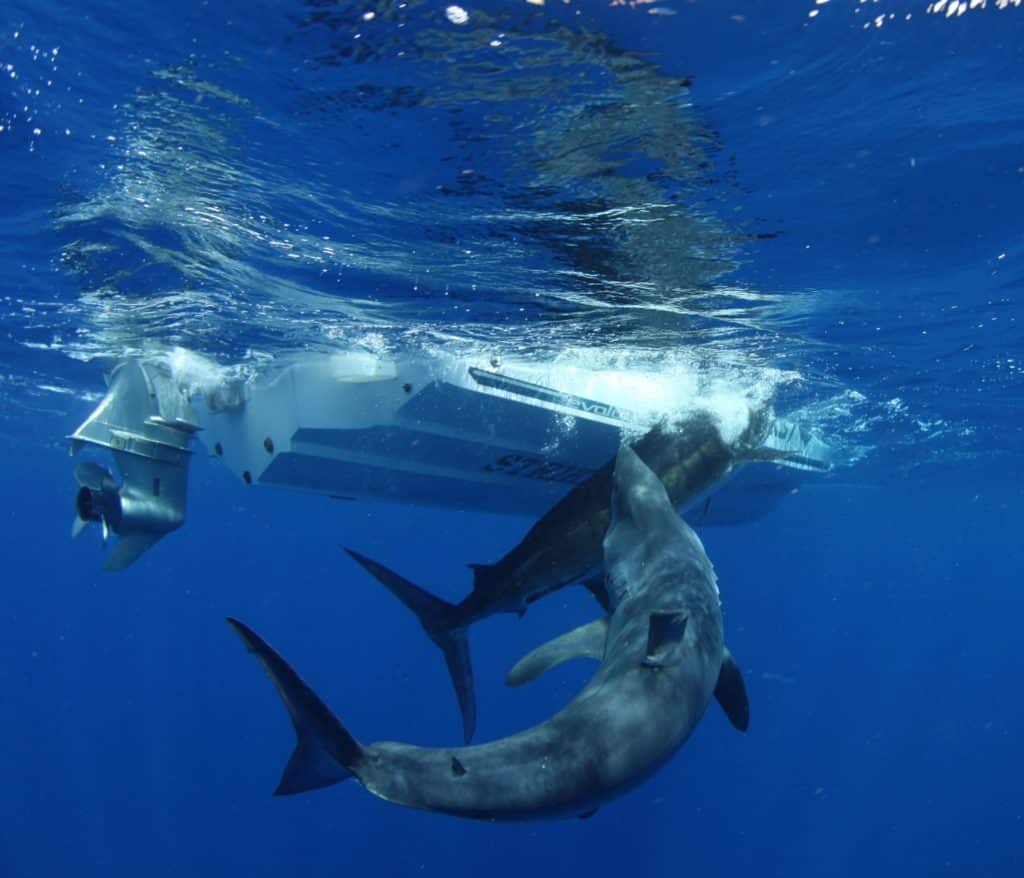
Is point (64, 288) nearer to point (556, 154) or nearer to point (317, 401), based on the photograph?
point (317, 401)

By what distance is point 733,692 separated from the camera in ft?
16.8

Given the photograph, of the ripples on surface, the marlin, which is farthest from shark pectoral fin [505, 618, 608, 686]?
the ripples on surface

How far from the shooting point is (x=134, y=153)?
7109 millimetres

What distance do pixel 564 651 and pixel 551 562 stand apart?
204 centimetres

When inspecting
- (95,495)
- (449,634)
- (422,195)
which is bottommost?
(449,634)

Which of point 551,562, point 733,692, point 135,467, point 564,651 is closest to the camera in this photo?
point 733,692

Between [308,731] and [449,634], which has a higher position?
[308,731]

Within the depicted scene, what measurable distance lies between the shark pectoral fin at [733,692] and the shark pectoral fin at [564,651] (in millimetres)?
880

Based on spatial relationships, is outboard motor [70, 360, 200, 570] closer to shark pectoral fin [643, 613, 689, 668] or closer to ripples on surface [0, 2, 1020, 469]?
ripples on surface [0, 2, 1020, 469]

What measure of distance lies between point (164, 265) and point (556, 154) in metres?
6.50

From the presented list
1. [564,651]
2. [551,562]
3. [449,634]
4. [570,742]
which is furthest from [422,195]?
[570,742]

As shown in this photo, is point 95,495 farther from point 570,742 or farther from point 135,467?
point 570,742

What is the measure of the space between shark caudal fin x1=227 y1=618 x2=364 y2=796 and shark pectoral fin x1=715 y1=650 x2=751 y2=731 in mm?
2809

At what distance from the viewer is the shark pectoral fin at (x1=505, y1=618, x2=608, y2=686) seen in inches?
210
